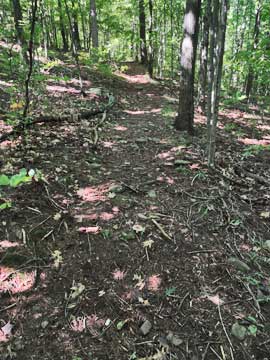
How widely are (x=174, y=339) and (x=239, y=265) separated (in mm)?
1239

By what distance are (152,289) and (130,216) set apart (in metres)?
1.12

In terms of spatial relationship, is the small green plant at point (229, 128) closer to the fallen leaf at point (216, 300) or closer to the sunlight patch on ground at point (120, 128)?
the sunlight patch on ground at point (120, 128)

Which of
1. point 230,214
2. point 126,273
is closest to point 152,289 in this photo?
point 126,273

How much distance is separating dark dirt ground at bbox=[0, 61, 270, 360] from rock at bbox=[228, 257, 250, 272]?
1.2 inches

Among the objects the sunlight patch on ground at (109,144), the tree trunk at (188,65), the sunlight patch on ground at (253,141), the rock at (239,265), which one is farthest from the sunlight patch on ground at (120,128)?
the rock at (239,265)

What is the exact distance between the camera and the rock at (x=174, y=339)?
8.06 ft

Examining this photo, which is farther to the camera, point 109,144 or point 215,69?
point 109,144

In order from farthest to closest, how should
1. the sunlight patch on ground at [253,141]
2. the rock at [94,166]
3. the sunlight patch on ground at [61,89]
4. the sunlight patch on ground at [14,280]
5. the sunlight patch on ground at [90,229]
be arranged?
1. the sunlight patch on ground at [61,89]
2. the sunlight patch on ground at [253,141]
3. the rock at [94,166]
4. the sunlight patch on ground at [90,229]
5. the sunlight patch on ground at [14,280]

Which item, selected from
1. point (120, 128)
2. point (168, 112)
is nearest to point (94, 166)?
point (120, 128)

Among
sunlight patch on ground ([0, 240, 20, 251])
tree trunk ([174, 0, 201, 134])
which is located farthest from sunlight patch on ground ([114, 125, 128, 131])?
sunlight patch on ground ([0, 240, 20, 251])

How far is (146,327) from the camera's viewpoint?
8.38 ft

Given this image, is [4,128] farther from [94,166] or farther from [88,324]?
[88,324]

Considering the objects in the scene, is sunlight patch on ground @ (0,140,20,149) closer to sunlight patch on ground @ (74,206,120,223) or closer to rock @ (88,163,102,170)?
rock @ (88,163,102,170)

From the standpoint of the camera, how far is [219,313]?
8.96 ft
